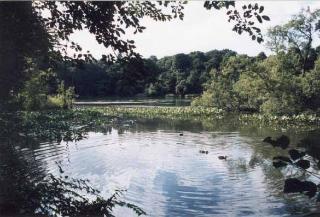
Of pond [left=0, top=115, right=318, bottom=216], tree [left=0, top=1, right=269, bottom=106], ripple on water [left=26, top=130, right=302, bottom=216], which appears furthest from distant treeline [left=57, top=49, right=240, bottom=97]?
tree [left=0, top=1, right=269, bottom=106]

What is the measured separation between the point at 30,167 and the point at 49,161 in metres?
2.01

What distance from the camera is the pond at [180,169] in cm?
1232

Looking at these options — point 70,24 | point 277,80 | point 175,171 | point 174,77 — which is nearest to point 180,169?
point 175,171

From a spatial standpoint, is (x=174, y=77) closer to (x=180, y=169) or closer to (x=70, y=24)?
(x=180, y=169)

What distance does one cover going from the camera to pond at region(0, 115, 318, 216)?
12.3 metres

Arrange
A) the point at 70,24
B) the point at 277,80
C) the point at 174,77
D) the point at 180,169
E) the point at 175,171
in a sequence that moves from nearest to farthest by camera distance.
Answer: the point at 70,24 → the point at 175,171 → the point at 180,169 → the point at 277,80 → the point at 174,77

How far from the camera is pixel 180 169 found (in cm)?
1775

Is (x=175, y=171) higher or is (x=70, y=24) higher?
(x=70, y=24)

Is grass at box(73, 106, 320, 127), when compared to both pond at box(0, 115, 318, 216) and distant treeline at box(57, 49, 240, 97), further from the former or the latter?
A: distant treeline at box(57, 49, 240, 97)

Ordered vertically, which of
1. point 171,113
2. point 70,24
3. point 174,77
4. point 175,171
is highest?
point 174,77

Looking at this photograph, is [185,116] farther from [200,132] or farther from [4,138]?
[4,138]

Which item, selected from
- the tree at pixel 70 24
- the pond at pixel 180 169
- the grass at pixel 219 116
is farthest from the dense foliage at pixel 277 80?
the tree at pixel 70 24

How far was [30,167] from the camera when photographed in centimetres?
1688

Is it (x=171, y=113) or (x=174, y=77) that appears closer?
(x=171, y=113)
